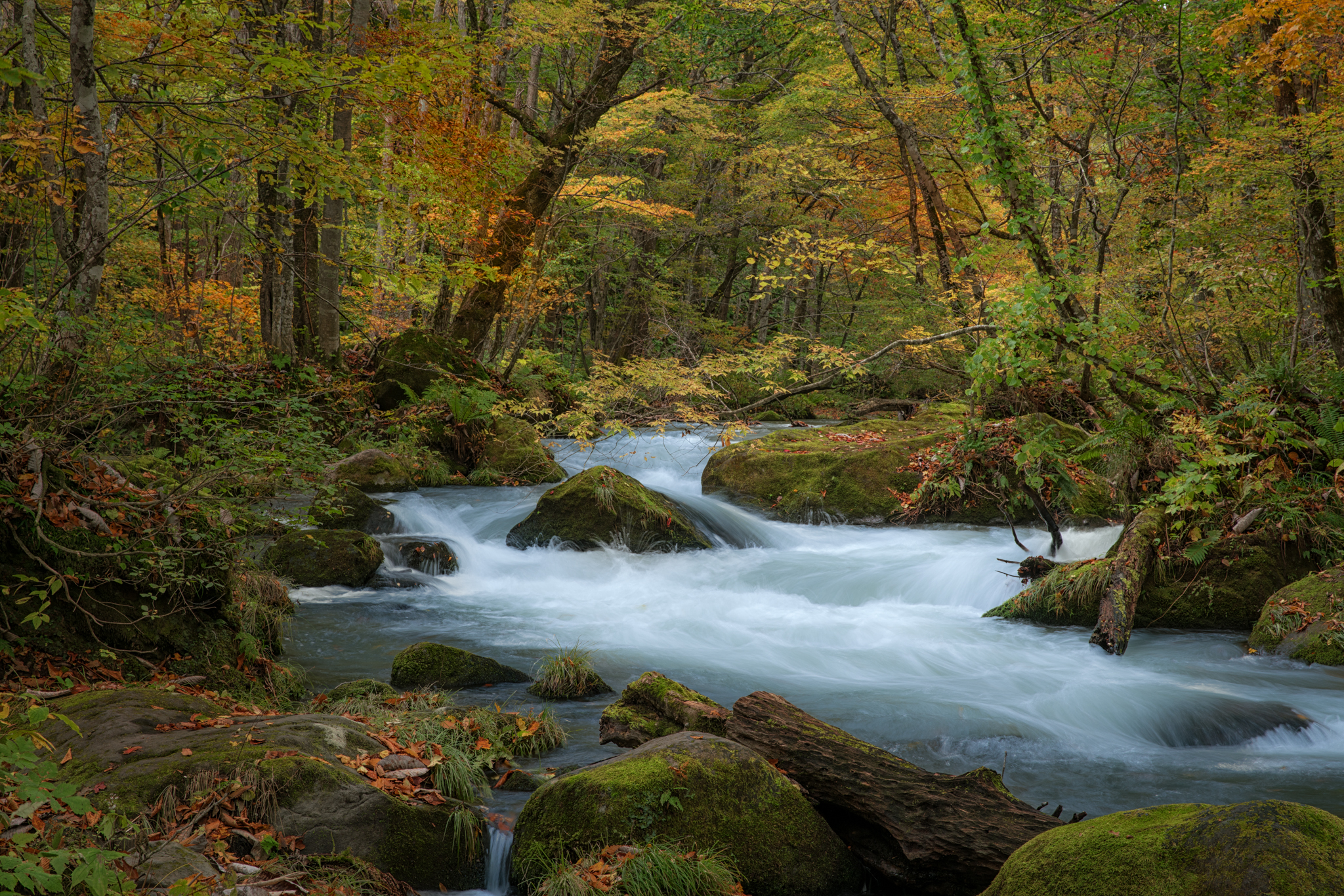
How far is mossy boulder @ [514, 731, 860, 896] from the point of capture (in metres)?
3.88

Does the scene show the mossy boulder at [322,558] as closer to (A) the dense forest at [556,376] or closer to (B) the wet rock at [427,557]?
(A) the dense forest at [556,376]

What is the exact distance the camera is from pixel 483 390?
563 inches

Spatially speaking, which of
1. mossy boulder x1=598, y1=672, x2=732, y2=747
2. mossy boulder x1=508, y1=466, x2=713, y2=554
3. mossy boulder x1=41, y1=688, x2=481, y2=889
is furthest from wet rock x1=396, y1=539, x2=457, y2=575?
mossy boulder x1=41, y1=688, x2=481, y2=889

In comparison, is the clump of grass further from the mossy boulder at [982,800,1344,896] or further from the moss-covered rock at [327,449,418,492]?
the moss-covered rock at [327,449,418,492]

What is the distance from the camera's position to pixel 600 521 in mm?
11242

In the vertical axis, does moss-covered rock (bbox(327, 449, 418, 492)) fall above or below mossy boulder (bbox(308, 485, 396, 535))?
above

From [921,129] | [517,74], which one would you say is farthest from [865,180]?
[517,74]

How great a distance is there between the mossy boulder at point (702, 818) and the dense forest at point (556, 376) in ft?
0.13

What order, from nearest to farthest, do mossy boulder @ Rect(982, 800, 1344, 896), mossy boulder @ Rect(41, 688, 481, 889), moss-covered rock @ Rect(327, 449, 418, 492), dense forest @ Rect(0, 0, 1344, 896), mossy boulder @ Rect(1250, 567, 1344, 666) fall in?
mossy boulder @ Rect(982, 800, 1344, 896)
mossy boulder @ Rect(41, 688, 481, 889)
dense forest @ Rect(0, 0, 1344, 896)
mossy boulder @ Rect(1250, 567, 1344, 666)
moss-covered rock @ Rect(327, 449, 418, 492)

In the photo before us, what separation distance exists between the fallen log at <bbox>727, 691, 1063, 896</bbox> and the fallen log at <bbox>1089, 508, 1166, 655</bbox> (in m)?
4.33

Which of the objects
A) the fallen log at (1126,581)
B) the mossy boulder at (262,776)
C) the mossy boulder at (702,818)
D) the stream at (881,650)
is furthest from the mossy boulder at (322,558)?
the fallen log at (1126,581)

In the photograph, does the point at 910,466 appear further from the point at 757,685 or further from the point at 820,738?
the point at 820,738

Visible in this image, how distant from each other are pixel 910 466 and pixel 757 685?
6.69 metres

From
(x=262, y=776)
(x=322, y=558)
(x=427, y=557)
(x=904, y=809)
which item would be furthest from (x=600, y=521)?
(x=262, y=776)
